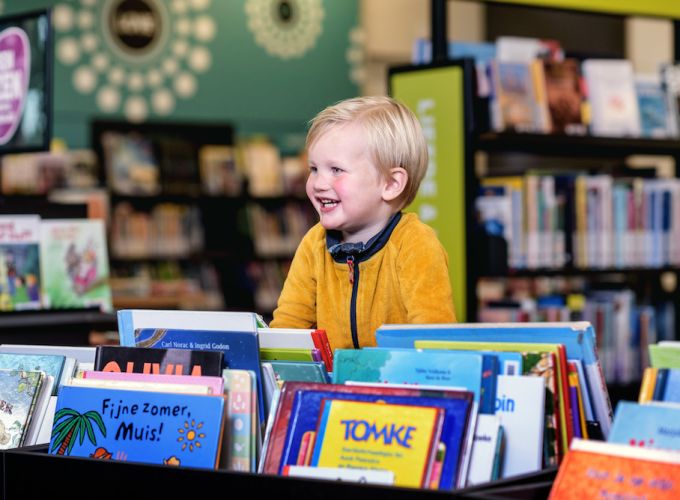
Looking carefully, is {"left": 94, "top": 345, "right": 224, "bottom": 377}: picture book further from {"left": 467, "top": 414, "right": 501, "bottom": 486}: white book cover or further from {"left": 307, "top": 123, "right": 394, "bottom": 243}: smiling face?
{"left": 307, "top": 123, "right": 394, "bottom": 243}: smiling face

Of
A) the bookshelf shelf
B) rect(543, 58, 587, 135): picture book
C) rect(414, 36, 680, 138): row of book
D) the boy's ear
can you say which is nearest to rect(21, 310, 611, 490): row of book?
the boy's ear

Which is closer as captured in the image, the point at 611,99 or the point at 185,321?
the point at 185,321

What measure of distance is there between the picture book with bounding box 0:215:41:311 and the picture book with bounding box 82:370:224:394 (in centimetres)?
216

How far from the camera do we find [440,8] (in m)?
4.99

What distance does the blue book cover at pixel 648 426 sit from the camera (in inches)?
59.1

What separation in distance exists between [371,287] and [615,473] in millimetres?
1038

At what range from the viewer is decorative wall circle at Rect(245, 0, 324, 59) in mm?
9742

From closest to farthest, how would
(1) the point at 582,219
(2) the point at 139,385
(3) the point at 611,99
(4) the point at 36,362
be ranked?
(2) the point at 139,385, (4) the point at 36,362, (1) the point at 582,219, (3) the point at 611,99

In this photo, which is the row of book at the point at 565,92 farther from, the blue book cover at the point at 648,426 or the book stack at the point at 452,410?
the blue book cover at the point at 648,426

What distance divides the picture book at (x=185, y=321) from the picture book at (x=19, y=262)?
2.04 m

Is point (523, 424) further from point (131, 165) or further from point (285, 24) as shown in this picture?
point (285, 24)

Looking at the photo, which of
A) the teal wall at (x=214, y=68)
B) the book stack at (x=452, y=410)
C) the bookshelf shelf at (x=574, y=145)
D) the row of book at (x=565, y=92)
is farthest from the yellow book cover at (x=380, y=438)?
the teal wall at (x=214, y=68)

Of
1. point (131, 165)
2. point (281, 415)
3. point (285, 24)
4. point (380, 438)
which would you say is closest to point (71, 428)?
point (281, 415)

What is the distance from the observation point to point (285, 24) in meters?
9.85
